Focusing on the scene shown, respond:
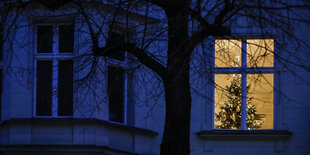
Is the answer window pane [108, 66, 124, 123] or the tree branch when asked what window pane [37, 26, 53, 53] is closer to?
window pane [108, 66, 124, 123]

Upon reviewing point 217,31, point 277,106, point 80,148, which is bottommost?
point 80,148

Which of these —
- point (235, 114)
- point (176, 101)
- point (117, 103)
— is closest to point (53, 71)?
point (117, 103)

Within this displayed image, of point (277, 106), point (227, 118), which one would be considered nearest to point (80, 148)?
point (227, 118)

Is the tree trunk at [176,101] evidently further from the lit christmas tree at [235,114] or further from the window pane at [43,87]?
the lit christmas tree at [235,114]

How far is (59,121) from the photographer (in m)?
11.8

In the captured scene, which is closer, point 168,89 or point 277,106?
point 168,89

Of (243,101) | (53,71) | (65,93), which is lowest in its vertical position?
(243,101)

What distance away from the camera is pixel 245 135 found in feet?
42.5

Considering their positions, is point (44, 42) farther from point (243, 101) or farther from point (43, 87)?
point (243, 101)

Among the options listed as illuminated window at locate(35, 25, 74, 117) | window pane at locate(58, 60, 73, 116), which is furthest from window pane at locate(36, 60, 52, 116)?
window pane at locate(58, 60, 73, 116)

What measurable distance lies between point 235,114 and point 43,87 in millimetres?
4067

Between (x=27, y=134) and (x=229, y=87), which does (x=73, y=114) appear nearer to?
(x=27, y=134)

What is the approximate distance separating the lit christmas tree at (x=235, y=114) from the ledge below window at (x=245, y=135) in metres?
0.31

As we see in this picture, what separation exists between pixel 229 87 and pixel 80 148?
3.48 metres
